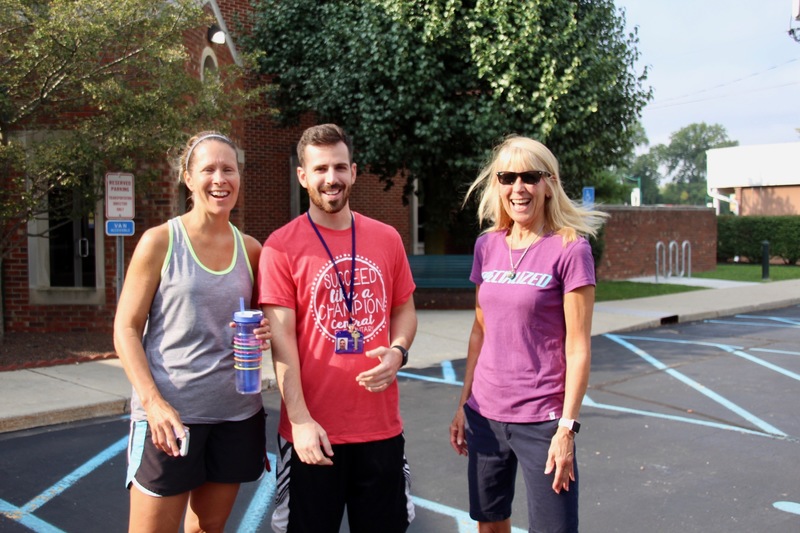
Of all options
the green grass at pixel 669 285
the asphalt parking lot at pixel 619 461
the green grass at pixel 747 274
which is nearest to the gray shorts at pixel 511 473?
the asphalt parking lot at pixel 619 461

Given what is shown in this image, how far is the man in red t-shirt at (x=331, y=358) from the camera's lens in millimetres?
2510

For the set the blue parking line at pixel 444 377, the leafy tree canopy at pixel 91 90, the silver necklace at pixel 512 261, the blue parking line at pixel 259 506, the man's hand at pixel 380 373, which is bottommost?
the blue parking line at pixel 259 506

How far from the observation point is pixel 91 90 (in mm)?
7918

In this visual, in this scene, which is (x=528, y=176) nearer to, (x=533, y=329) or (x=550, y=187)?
(x=550, y=187)

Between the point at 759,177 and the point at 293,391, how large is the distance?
3851cm

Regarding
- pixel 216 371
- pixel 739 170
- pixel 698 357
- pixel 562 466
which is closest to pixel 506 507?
pixel 562 466

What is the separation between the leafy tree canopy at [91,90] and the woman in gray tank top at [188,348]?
6.03m

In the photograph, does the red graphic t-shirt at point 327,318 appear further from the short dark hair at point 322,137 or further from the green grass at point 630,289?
the green grass at point 630,289

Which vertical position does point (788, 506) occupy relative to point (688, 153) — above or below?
below

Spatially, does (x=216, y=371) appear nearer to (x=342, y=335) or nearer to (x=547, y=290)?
(x=342, y=335)

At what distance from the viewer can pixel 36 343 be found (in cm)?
950

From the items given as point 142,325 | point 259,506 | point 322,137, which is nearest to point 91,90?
point 259,506

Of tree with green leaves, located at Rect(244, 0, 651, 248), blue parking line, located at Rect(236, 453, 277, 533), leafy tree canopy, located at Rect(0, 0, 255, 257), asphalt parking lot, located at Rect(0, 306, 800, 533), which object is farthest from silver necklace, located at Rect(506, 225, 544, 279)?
tree with green leaves, located at Rect(244, 0, 651, 248)

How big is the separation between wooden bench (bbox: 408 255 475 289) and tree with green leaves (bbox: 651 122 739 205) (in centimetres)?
11227
